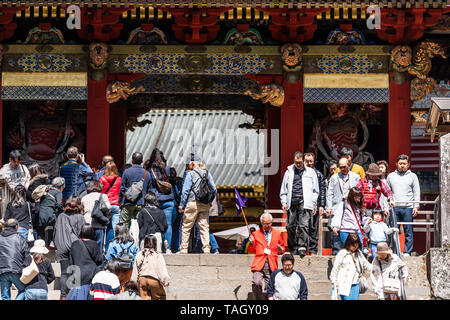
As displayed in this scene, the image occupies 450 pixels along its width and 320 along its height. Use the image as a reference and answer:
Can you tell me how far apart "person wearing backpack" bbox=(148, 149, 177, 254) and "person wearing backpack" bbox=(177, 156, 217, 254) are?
1.14 ft

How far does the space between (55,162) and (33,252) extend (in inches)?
373

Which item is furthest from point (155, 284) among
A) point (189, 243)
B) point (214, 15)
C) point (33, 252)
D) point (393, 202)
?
point (214, 15)

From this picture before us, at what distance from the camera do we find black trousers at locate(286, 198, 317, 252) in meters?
16.5

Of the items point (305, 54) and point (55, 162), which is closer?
point (305, 54)

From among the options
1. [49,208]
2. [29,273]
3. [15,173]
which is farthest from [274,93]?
[29,273]

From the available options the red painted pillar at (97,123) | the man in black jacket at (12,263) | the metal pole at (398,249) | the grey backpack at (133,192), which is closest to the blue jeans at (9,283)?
the man in black jacket at (12,263)

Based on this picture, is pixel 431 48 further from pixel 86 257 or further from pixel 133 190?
pixel 86 257

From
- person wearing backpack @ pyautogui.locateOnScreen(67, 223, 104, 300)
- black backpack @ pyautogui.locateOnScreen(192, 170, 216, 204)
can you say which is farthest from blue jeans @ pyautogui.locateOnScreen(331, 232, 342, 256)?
person wearing backpack @ pyautogui.locateOnScreen(67, 223, 104, 300)

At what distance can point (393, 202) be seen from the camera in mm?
16219

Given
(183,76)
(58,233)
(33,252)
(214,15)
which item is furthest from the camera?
(183,76)

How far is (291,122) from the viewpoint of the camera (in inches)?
814

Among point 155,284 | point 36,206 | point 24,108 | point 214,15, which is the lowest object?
point 155,284

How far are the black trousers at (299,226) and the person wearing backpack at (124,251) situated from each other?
10.2 feet

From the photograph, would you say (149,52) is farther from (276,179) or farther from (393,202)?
(393,202)
